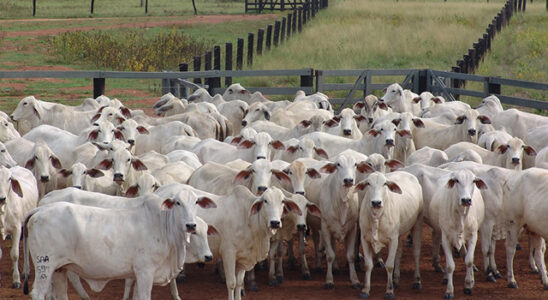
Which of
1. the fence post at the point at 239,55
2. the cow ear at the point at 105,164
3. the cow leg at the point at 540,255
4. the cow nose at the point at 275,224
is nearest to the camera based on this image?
the cow nose at the point at 275,224

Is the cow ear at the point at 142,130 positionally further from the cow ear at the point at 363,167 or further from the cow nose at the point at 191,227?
the cow nose at the point at 191,227

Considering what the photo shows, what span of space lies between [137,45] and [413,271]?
70.2ft

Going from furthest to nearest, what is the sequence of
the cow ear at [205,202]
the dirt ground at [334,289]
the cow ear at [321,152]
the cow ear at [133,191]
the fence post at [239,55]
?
1. the fence post at [239,55]
2. the cow ear at [321,152]
3. the cow ear at [133,191]
4. the dirt ground at [334,289]
5. the cow ear at [205,202]

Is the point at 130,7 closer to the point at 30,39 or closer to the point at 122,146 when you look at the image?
the point at 30,39

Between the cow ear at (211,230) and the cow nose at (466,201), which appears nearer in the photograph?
the cow ear at (211,230)

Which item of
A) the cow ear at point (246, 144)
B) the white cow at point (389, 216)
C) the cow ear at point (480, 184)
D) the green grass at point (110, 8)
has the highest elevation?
the green grass at point (110, 8)

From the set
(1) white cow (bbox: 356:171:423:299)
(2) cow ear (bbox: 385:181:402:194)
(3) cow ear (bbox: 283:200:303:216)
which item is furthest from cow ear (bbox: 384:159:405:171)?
(3) cow ear (bbox: 283:200:303:216)

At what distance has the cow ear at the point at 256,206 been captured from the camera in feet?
31.9

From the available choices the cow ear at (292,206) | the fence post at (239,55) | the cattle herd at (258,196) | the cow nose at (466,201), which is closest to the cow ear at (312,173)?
the cattle herd at (258,196)

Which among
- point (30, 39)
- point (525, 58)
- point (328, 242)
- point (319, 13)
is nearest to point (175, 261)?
point (328, 242)

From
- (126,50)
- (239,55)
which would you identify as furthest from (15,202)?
(126,50)

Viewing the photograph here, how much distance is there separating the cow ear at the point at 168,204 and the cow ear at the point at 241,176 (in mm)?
2073

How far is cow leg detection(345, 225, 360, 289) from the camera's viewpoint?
35.5 ft

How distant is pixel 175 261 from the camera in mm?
8977
